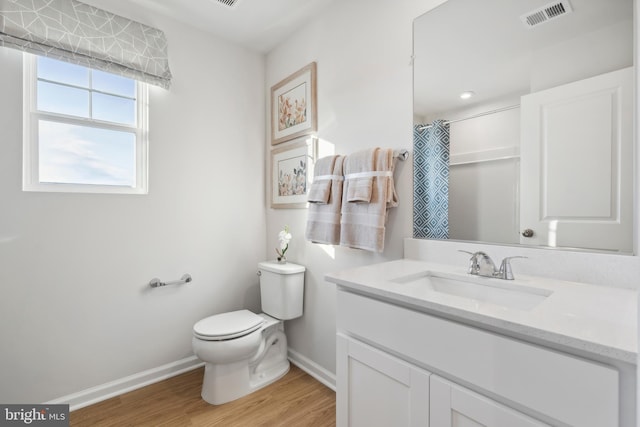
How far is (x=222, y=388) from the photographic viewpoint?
1800mm

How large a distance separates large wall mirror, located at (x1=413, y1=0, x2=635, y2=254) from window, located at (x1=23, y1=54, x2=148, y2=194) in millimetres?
1787

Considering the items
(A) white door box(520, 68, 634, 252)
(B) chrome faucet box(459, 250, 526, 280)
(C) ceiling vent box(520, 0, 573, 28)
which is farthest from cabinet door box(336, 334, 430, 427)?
(C) ceiling vent box(520, 0, 573, 28)

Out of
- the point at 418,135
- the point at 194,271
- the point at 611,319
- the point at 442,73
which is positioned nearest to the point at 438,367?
the point at 611,319

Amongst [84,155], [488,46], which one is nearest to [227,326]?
[84,155]

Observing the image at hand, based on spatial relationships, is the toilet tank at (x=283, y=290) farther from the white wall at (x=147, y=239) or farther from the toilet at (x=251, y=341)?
the white wall at (x=147, y=239)

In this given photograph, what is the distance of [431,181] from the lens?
1490 mm

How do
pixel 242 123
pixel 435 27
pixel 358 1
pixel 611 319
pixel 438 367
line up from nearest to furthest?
pixel 611 319 < pixel 438 367 < pixel 435 27 < pixel 358 1 < pixel 242 123

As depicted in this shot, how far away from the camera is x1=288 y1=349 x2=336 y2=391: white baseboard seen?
195 centimetres

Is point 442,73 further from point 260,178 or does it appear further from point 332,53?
point 260,178

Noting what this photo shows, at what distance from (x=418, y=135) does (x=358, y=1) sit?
94 centimetres

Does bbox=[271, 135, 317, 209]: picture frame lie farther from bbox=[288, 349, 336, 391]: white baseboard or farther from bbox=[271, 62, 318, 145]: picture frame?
bbox=[288, 349, 336, 391]: white baseboard

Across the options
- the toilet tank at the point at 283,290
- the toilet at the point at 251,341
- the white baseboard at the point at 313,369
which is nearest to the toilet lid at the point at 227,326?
the toilet at the point at 251,341

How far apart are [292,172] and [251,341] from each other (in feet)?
3.92

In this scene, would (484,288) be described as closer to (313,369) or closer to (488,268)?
(488,268)
